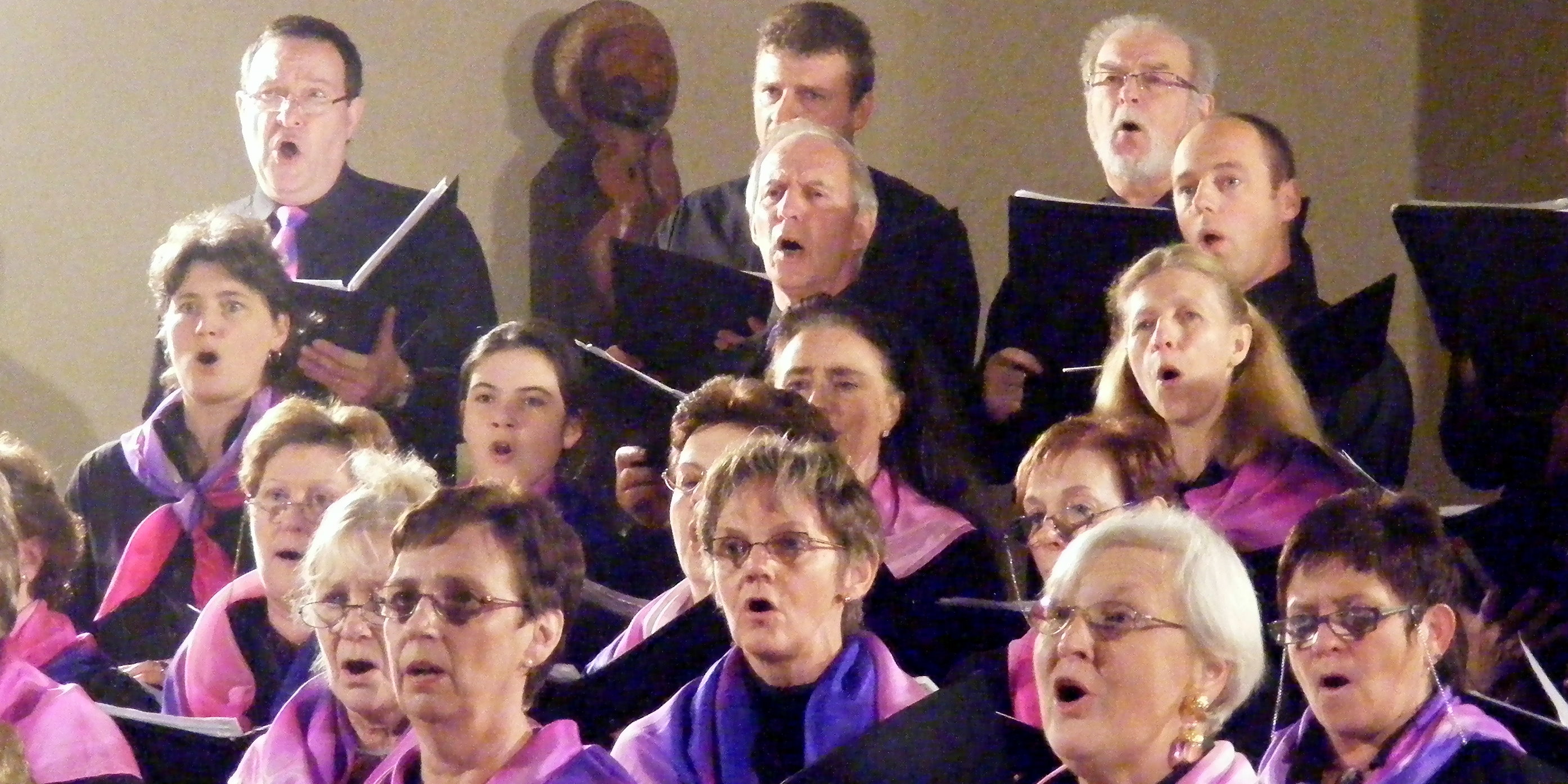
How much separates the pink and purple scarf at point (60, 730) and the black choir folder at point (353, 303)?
0.94m

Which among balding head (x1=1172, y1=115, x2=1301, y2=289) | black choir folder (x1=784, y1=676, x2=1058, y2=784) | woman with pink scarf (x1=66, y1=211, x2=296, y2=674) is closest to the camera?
black choir folder (x1=784, y1=676, x2=1058, y2=784)

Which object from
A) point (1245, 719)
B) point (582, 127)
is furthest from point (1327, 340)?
point (582, 127)

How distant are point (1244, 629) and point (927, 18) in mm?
3378

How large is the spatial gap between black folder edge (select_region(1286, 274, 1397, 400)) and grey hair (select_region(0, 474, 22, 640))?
70.0 inches

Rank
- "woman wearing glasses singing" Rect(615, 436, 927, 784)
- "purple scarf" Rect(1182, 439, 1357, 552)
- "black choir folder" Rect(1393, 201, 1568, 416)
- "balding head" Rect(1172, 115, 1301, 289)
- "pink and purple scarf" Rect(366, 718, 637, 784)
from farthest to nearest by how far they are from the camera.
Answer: "balding head" Rect(1172, 115, 1301, 289), "black choir folder" Rect(1393, 201, 1568, 416), "purple scarf" Rect(1182, 439, 1357, 552), "woman wearing glasses singing" Rect(615, 436, 927, 784), "pink and purple scarf" Rect(366, 718, 637, 784)

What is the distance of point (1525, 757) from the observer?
7.50 ft

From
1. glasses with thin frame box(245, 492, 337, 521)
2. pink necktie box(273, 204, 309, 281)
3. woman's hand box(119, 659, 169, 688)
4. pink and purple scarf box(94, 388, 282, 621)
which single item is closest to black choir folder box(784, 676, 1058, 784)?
glasses with thin frame box(245, 492, 337, 521)

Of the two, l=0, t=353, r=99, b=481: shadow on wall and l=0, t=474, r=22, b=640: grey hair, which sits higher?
l=0, t=474, r=22, b=640: grey hair

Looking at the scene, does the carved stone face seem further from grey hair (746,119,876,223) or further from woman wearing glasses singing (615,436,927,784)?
woman wearing glasses singing (615,436,927,784)

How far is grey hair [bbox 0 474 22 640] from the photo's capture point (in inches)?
118

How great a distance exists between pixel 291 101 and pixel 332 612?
60.8 inches

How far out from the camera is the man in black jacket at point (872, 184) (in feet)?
12.3

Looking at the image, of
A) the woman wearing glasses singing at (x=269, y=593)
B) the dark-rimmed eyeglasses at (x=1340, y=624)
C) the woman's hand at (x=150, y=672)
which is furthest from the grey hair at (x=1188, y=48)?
the woman's hand at (x=150, y=672)

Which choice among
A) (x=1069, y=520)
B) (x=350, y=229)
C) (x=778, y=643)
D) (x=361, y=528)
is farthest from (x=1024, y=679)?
(x=350, y=229)
